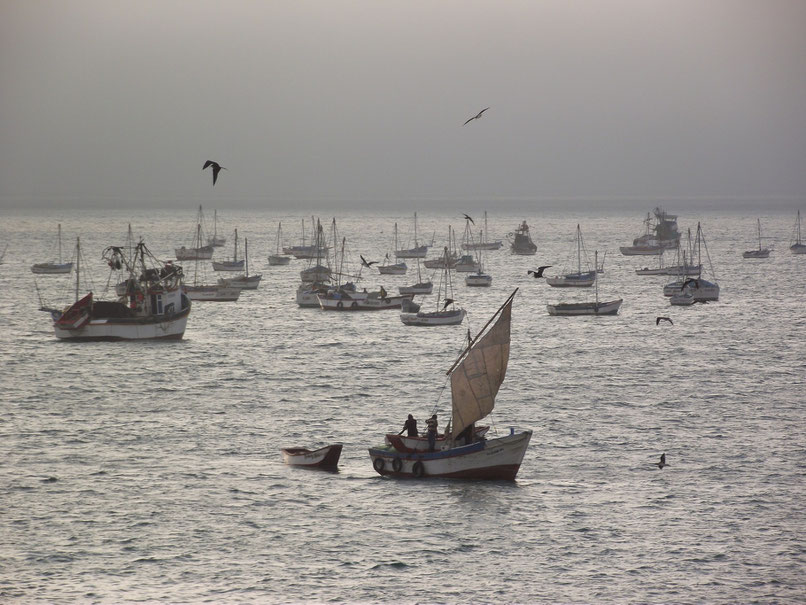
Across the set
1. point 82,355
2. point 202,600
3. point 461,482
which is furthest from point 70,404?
point 202,600

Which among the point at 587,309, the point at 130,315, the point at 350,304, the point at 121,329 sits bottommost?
the point at 121,329

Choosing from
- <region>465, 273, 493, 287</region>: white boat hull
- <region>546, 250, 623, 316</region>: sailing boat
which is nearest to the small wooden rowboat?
<region>546, 250, 623, 316</region>: sailing boat

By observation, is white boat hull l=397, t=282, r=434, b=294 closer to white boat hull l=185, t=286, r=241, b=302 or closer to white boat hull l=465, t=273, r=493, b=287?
white boat hull l=465, t=273, r=493, b=287

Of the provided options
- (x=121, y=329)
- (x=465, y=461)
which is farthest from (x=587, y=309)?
(x=465, y=461)

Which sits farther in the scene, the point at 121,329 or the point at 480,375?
the point at 121,329

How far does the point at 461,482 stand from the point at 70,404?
118 ft

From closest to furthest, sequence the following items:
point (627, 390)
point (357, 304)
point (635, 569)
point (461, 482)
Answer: point (635, 569) → point (461, 482) → point (627, 390) → point (357, 304)

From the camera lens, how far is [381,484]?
58469mm

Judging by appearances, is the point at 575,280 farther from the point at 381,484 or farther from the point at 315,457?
the point at 381,484

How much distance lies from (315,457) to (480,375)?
10064 mm

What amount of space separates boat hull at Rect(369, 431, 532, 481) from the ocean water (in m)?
0.80

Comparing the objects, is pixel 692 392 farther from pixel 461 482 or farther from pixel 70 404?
pixel 70 404

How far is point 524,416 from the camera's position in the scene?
76.8 metres

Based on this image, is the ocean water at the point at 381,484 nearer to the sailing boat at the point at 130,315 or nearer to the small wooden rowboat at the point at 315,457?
the small wooden rowboat at the point at 315,457
